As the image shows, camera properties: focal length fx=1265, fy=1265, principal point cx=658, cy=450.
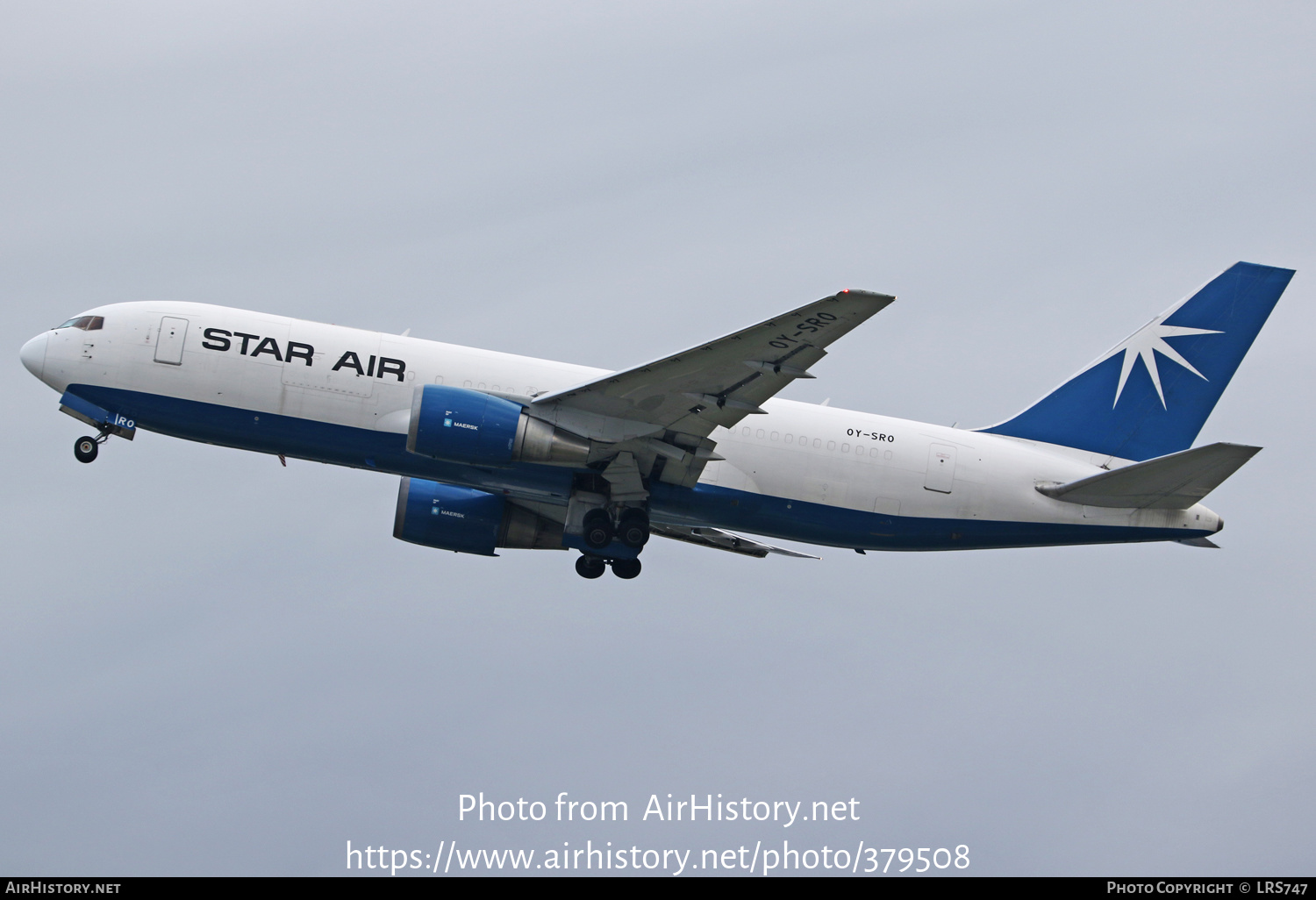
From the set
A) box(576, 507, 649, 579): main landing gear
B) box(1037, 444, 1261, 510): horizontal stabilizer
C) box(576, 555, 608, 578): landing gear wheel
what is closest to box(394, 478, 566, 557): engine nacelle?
box(576, 555, 608, 578): landing gear wheel

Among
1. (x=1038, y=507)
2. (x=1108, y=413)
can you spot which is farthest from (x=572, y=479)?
(x=1108, y=413)

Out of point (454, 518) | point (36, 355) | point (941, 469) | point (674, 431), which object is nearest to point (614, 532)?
point (674, 431)

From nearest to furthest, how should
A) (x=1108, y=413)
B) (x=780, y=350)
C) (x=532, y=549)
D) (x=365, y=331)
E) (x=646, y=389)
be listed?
(x=780, y=350) → (x=646, y=389) → (x=365, y=331) → (x=1108, y=413) → (x=532, y=549)

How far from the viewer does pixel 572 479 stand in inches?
1259

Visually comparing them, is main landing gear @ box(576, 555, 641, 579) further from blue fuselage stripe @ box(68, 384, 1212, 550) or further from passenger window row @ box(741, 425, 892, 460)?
passenger window row @ box(741, 425, 892, 460)

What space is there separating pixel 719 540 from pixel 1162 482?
41.9 feet

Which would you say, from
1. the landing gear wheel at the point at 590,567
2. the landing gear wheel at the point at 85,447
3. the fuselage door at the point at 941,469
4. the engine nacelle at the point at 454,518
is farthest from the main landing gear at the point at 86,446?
the fuselage door at the point at 941,469

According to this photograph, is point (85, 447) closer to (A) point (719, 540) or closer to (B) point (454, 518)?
(B) point (454, 518)

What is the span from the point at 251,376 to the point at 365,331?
9.72 feet

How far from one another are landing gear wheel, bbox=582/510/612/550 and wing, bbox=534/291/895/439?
3.02 m

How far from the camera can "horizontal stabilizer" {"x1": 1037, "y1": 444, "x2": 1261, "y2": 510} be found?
96.5 feet

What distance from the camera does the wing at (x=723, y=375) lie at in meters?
25.9

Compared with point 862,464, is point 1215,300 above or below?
above

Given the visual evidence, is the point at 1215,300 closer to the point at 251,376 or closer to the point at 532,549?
the point at 532,549
